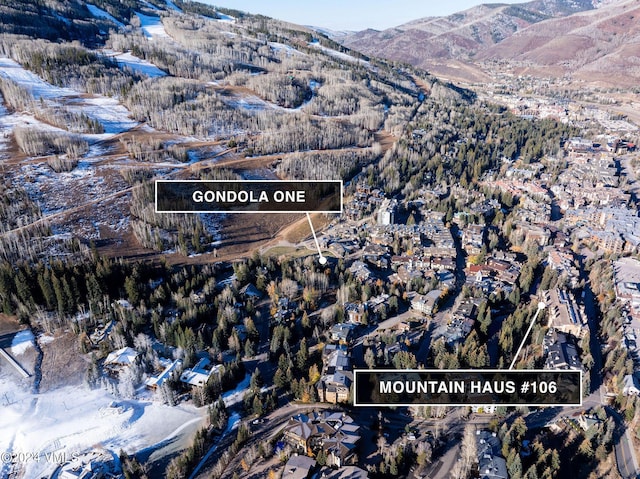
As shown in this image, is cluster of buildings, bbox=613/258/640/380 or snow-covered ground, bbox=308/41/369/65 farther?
snow-covered ground, bbox=308/41/369/65

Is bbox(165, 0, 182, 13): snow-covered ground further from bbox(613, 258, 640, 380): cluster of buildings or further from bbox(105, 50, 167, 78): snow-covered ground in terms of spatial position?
bbox(613, 258, 640, 380): cluster of buildings

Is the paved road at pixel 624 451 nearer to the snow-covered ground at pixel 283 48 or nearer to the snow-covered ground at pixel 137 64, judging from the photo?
the snow-covered ground at pixel 137 64

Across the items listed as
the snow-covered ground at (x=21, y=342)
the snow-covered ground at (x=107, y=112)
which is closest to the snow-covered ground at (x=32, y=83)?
the snow-covered ground at (x=107, y=112)

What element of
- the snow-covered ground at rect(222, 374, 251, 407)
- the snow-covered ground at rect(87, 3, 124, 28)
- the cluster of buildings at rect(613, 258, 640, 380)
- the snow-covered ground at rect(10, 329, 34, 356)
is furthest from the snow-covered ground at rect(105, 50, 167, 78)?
the cluster of buildings at rect(613, 258, 640, 380)

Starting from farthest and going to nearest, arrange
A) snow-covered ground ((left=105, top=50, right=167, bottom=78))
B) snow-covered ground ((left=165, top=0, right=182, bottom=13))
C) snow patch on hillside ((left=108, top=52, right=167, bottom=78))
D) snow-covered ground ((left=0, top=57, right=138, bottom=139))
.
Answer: snow-covered ground ((left=165, top=0, right=182, bottom=13)), snow-covered ground ((left=105, top=50, right=167, bottom=78)), snow patch on hillside ((left=108, top=52, right=167, bottom=78)), snow-covered ground ((left=0, top=57, right=138, bottom=139))

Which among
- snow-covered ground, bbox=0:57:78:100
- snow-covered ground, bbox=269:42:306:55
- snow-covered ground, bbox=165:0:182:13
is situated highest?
snow-covered ground, bbox=165:0:182:13

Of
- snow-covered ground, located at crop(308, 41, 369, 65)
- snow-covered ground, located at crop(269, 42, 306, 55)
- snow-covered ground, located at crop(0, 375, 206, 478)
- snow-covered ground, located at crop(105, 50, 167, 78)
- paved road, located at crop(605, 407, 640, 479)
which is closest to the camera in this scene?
paved road, located at crop(605, 407, 640, 479)
